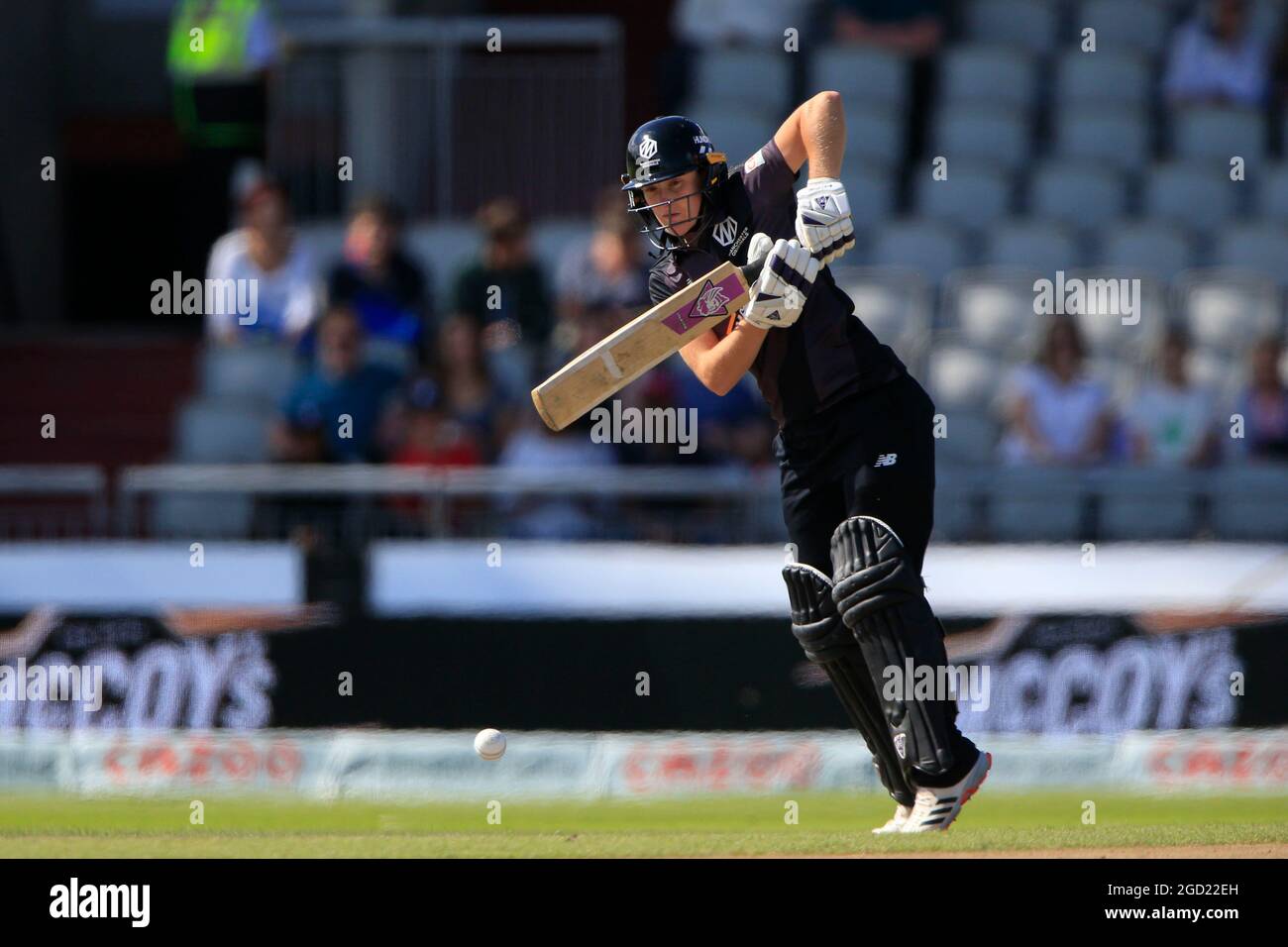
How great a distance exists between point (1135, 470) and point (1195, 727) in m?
1.36

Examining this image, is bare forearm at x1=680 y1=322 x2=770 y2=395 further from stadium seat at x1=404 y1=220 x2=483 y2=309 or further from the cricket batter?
stadium seat at x1=404 y1=220 x2=483 y2=309

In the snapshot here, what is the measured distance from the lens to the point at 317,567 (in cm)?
1057

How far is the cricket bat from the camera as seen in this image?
6.70m

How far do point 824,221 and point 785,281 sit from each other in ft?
0.76

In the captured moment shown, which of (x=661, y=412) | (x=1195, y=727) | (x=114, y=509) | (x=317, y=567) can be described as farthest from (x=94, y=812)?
(x=1195, y=727)

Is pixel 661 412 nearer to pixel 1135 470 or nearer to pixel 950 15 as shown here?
pixel 1135 470

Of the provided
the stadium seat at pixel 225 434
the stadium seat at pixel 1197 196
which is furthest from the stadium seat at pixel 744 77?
the stadium seat at pixel 225 434

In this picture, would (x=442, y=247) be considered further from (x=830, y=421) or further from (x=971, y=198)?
(x=830, y=421)

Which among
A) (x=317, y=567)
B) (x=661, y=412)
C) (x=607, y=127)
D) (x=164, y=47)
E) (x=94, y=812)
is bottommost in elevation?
(x=94, y=812)

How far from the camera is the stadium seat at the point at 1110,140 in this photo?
13953 mm

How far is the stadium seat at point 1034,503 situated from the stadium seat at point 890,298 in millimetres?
1892

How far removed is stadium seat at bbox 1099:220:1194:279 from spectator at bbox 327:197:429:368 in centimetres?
410

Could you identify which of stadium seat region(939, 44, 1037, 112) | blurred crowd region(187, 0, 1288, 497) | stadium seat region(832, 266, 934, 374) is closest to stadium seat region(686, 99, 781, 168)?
blurred crowd region(187, 0, 1288, 497)

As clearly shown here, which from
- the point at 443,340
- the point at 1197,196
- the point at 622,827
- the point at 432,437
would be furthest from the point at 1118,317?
the point at 622,827
